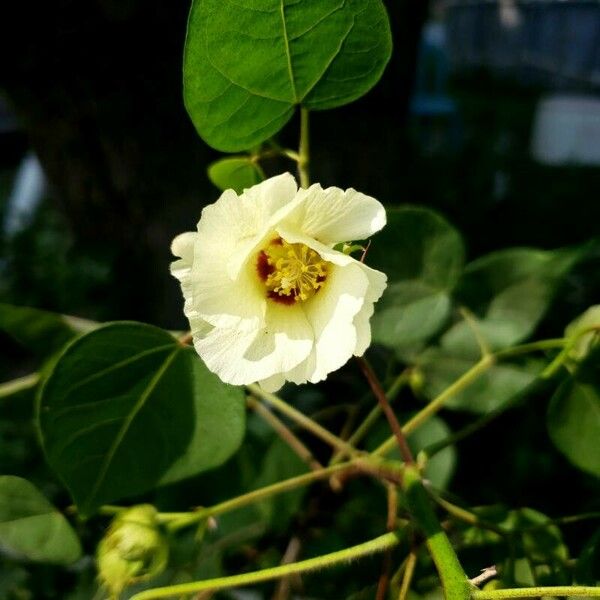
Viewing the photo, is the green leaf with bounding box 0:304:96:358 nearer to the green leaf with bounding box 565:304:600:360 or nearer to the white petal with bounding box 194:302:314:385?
the white petal with bounding box 194:302:314:385

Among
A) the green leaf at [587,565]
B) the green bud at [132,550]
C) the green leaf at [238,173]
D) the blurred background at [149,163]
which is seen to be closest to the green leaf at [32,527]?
the green bud at [132,550]

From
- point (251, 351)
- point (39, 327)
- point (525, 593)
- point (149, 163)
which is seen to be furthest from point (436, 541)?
point (149, 163)

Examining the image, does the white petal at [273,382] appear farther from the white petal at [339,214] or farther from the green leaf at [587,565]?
the green leaf at [587,565]

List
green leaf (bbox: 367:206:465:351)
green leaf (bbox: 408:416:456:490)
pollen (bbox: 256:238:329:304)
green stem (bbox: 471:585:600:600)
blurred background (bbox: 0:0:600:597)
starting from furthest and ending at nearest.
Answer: blurred background (bbox: 0:0:600:597)
green leaf (bbox: 408:416:456:490)
green leaf (bbox: 367:206:465:351)
pollen (bbox: 256:238:329:304)
green stem (bbox: 471:585:600:600)

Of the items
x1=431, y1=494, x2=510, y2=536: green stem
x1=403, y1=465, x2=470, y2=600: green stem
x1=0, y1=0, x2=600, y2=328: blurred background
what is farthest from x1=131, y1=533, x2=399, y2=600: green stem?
x1=0, y1=0, x2=600, y2=328: blurred background

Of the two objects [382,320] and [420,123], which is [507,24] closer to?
[420,123]
